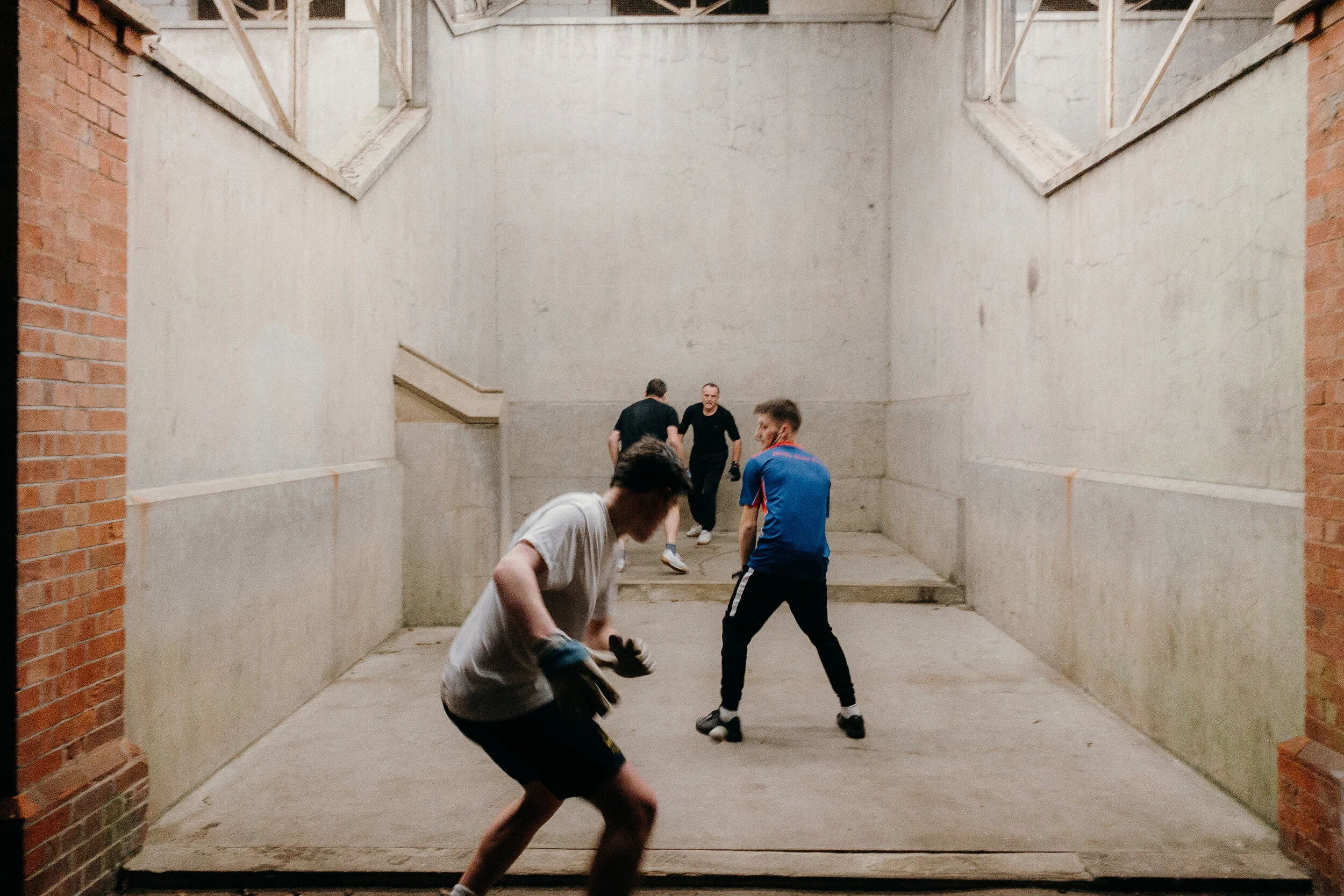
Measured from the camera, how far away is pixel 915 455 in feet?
31.6

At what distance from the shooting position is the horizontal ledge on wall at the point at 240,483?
11.8 feet

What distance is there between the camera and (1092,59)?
10117mm

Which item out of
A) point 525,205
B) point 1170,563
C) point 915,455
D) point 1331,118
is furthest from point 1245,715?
point 525,205

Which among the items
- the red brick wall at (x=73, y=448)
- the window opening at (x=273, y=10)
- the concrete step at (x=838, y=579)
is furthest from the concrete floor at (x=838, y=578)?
the window opening at (x=273, y=10)

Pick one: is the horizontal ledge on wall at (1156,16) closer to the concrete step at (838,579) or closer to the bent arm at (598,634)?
the concrete step at (838,579)

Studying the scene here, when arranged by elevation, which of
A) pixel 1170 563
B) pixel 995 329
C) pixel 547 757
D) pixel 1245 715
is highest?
pixel 995 329

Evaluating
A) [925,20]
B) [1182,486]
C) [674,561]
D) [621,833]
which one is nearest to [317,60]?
[925,20]

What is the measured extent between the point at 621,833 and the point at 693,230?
31.2 feet

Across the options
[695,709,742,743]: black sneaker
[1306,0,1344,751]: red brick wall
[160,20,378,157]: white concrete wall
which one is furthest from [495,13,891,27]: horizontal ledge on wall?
[695,709,742,743]: black sneaker

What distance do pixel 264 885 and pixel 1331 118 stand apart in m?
4.73

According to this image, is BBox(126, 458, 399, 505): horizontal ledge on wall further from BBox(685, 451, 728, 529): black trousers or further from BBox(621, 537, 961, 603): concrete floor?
BBox(685, 451, 728, 529): black trousers

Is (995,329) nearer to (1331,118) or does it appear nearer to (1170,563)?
(1170,563)

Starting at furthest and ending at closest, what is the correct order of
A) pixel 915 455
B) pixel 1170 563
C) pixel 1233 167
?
pixel 915 455 → pixel 1170 563 → pixel 1233 167

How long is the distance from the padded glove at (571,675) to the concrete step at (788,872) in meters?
1.42
